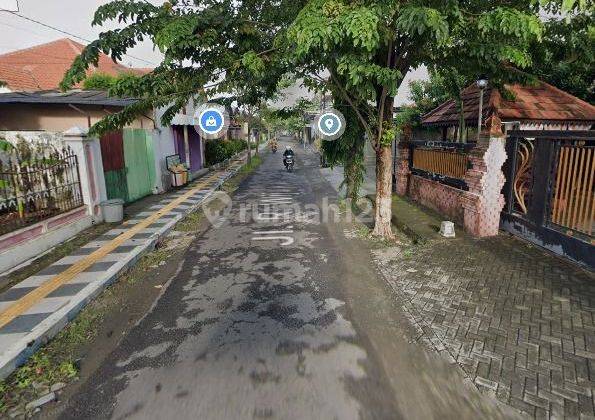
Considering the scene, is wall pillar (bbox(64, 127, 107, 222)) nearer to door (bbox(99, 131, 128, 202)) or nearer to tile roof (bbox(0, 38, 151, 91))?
door (bbox(99, 131, 128, 202))

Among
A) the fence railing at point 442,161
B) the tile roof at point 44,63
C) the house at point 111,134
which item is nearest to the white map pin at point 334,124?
the fence railing at point 442,161

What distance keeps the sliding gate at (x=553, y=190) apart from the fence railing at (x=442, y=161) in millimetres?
1256

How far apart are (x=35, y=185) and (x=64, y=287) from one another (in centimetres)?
321

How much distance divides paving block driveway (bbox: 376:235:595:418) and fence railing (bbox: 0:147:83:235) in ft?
23.2

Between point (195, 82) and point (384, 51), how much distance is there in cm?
392

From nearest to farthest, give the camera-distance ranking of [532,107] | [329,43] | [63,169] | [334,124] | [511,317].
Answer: [511,317], [329,43], [63,169], [334,124], [532,107]

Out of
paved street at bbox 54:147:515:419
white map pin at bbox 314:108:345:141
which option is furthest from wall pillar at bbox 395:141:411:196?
paved street at bbox 54:147:515:419

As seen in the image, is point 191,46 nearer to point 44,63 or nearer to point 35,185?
point 35,185

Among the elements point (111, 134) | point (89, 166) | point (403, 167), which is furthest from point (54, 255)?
point (403, 167)

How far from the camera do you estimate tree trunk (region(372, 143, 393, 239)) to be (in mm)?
7668

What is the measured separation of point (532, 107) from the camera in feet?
35.1

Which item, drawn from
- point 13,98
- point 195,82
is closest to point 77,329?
point 195,82

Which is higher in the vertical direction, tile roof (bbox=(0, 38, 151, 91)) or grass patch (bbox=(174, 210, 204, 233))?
tile roof (bbox=(0, 38, 151, 91))

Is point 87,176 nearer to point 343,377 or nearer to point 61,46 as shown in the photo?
point 343,377
